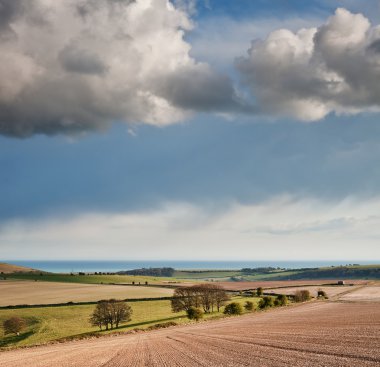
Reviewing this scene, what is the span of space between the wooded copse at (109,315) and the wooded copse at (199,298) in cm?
2069

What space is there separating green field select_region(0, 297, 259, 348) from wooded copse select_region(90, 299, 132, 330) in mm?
1687

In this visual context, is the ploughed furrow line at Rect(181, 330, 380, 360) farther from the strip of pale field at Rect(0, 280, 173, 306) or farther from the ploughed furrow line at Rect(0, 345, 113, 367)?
the strip of pale field at Rect(0, 280, 173, 306)

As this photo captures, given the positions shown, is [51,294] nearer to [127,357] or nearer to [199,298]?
[199,298]

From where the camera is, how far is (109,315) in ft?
284

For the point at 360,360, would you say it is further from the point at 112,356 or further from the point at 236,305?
the point at 236,305

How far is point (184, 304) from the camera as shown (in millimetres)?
111500

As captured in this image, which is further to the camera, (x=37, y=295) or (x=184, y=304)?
(x=37, y=295)

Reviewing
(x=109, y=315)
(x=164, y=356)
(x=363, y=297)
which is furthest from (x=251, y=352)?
(x=363, y=297)

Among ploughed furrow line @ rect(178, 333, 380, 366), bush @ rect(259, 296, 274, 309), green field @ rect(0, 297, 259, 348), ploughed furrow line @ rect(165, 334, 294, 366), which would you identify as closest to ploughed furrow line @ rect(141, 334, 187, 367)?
ploughed furrow line @ rect(165, 334, 294, 366)

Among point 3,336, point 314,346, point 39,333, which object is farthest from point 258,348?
point 3,336

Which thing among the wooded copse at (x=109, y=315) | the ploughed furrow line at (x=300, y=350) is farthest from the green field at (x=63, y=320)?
the ploughed furrow line at (x=300, y=350)

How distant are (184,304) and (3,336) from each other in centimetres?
4635

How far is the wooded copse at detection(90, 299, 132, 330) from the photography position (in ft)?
283

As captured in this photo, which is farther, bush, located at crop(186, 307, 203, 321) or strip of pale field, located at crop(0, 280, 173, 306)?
Result: strip of pale field, located at crop(0, 280, 173, 306)
